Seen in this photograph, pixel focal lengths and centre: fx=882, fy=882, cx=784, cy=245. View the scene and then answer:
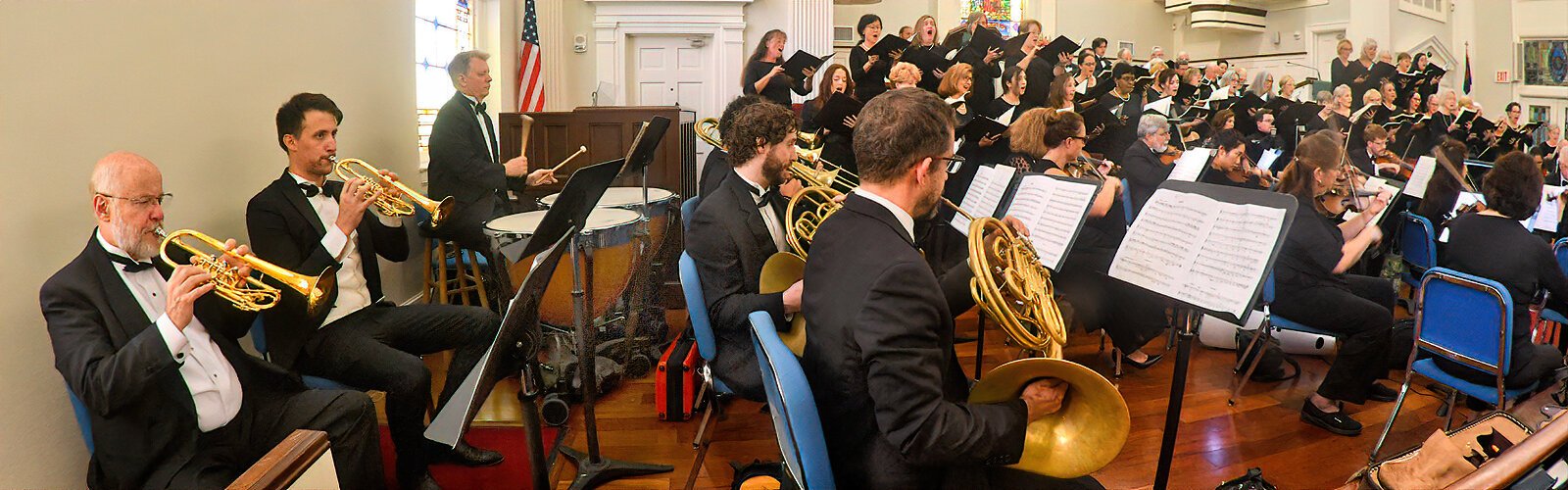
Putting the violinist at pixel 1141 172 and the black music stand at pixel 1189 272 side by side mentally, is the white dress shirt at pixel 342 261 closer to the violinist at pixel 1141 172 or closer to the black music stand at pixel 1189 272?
the black music stand at pixel 1189 272

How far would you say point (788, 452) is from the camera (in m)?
Answer: 1.81

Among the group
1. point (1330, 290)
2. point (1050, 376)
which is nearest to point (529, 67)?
point (1330, 290)

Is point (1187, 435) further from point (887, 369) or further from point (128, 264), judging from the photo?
point (128, 264)

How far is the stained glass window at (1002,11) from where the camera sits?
50.8 ft

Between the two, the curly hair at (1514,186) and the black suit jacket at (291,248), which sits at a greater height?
the curly hair at (1514,186)

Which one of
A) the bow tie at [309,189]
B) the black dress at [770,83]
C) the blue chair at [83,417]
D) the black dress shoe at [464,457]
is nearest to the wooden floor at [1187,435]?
the black dress shoe at [464,457]

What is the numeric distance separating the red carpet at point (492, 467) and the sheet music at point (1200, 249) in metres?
2.03

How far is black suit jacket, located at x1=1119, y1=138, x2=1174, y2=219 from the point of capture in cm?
524

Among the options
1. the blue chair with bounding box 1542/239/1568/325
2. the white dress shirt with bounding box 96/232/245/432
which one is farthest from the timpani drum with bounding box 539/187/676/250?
the blue chair with bounding box 1542/239/1568/325

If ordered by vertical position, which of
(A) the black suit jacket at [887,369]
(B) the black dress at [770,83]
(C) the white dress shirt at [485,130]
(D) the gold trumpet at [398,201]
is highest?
(B) the black dress at [770,83]

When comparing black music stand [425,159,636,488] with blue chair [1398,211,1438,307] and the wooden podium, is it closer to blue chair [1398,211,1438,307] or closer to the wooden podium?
the wooden podium

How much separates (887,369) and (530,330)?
1202 mm

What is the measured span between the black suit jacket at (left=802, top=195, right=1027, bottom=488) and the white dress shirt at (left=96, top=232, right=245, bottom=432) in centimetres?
159

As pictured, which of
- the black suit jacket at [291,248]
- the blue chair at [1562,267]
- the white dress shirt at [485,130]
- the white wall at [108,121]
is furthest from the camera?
the white dress shirt at [485,130]
